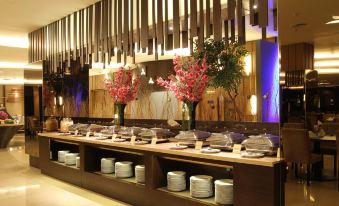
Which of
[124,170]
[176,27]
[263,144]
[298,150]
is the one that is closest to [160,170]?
[124,170]

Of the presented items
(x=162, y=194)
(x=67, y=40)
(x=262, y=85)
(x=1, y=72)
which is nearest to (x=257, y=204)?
(x=162, y=194)

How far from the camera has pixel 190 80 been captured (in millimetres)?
3676

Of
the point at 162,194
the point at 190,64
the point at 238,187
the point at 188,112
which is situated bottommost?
the point at 162,194

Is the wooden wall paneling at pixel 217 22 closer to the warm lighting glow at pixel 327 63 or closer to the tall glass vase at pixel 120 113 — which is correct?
the warm lighting glow at pixel 327 63

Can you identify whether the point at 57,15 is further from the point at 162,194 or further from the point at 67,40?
the point at 162,194

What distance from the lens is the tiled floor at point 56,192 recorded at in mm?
3053

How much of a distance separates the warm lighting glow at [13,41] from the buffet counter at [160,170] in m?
3.31

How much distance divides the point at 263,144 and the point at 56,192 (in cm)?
326

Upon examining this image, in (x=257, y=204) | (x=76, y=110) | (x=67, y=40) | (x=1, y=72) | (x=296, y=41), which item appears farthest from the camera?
(x=1, y=72)

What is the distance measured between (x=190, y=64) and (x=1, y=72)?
44.1ft

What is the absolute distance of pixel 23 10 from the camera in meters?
5.64

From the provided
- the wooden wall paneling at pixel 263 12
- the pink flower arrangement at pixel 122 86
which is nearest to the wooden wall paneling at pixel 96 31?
the pink flower arrangement at pixel 122 86

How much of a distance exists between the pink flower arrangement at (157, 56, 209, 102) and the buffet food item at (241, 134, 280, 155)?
3.06 feet

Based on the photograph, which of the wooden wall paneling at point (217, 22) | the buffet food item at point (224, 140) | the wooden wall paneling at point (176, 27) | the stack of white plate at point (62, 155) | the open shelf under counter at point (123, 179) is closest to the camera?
the buffet food item at point (224, 140)
